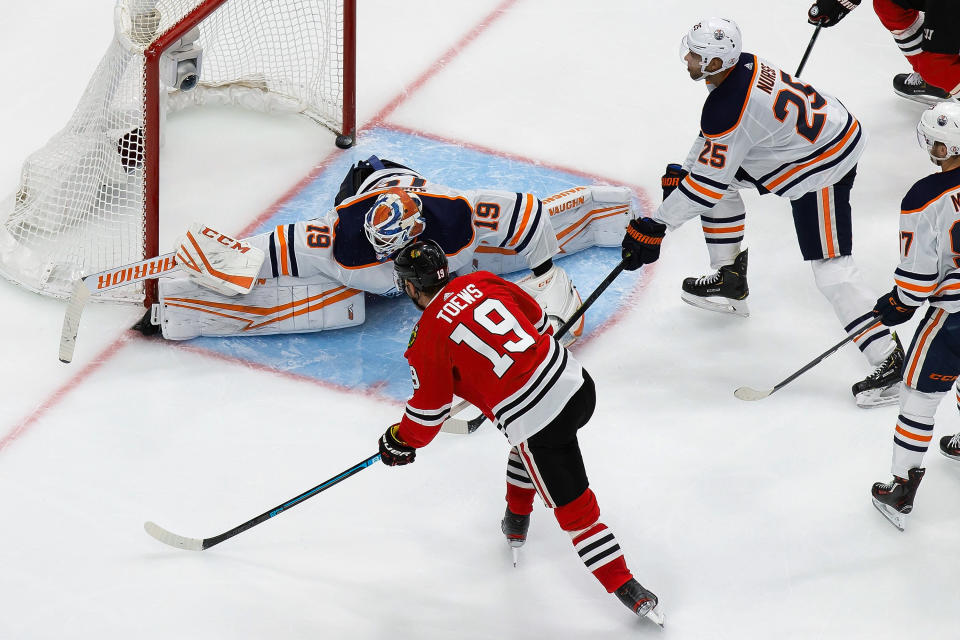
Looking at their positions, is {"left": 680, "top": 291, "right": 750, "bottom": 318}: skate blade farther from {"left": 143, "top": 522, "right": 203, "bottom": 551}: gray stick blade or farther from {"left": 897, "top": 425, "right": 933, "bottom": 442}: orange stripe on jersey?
{"left": 143, "top": 522, "right": 203, "bottom": 551}: gray stick blade

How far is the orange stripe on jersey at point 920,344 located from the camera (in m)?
3.62

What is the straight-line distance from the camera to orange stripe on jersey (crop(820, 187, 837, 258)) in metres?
4.19

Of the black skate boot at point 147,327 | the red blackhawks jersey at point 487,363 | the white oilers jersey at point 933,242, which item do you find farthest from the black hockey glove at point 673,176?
the black skate boot at point 147,327

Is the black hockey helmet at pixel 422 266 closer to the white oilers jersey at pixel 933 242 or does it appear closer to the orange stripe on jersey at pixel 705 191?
the orange stripe on jersey at pixel 705 191

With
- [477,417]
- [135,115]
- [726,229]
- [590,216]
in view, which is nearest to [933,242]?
[726,229]

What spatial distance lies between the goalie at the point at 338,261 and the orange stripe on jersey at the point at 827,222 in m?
0.84

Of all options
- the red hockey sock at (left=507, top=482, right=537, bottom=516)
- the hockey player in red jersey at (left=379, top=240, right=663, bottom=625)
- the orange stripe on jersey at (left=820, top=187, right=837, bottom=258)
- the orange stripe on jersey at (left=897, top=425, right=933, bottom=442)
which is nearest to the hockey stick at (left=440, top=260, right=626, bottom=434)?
the red hockey sock at (left=507, top=482, right=537, bottom=516)

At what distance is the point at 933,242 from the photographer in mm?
3463

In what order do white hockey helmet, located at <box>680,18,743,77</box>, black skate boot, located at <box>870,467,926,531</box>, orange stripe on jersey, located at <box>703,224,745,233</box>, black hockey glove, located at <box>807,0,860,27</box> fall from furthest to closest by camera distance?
black hockey glove, located at <box>807,0,860,27</box>
orange stripe on jersey, located at <box>703,224,745,233</box>
white hockey helmet, located at <box>680,18,743,77</box>
black skate boot, located at <box>870,467,926,531</box>

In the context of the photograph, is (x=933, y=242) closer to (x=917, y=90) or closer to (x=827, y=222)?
(x=827, y=222)

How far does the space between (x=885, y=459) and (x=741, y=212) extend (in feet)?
3.13

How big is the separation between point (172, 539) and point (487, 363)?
44.5 inches

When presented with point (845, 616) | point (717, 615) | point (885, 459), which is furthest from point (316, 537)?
point (885, 459)

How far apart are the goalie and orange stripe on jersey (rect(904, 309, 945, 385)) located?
113cm
